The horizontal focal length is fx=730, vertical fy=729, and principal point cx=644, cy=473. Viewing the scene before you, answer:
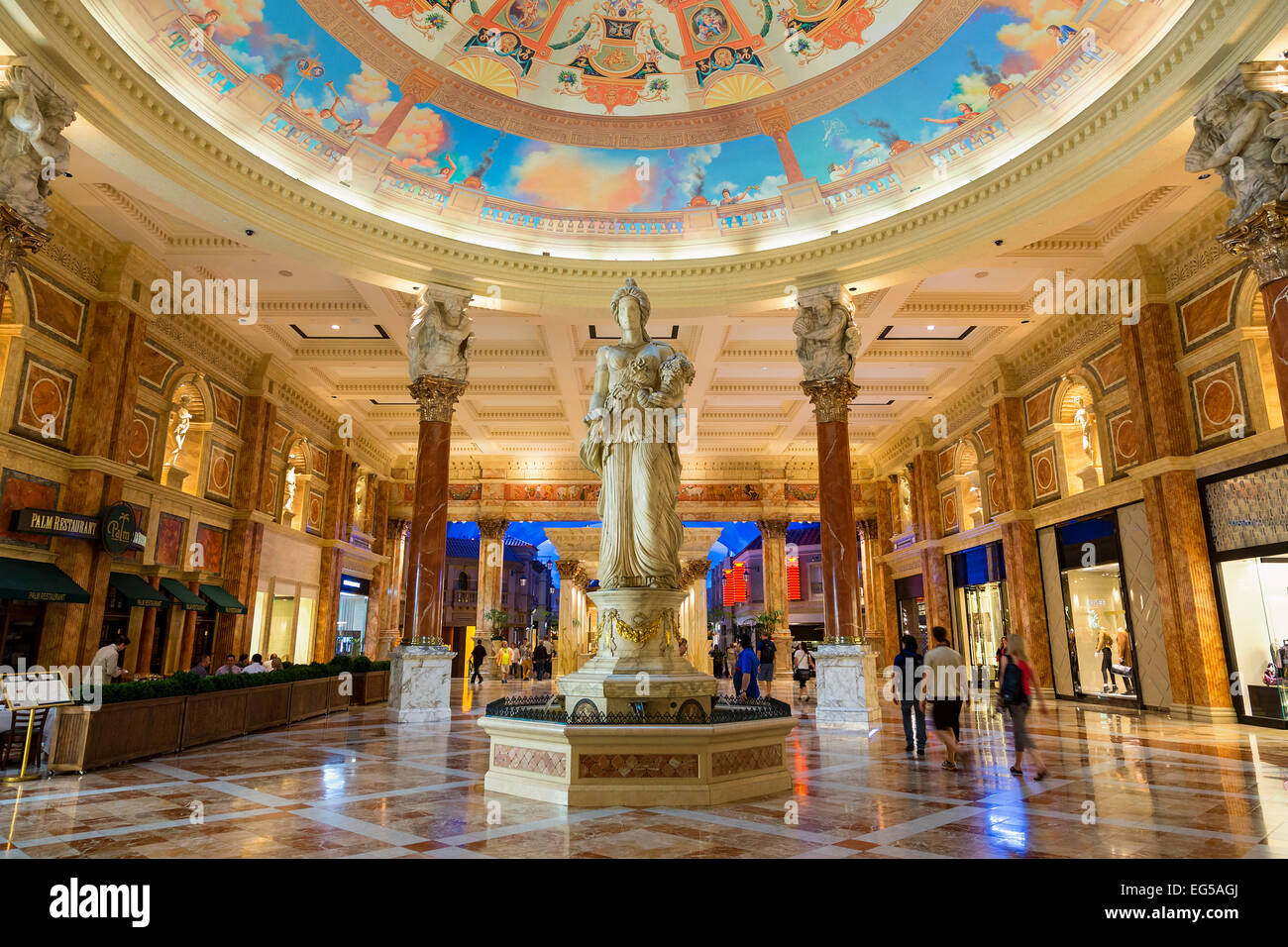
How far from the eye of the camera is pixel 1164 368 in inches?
452

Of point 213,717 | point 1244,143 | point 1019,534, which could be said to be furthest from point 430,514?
point 1019,534

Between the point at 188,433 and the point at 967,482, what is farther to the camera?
the point at 967,482

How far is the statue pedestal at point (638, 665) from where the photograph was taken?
524cm

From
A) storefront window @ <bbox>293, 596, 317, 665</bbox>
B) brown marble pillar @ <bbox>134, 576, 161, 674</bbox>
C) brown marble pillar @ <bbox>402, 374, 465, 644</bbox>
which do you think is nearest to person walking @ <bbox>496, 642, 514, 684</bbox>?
storefront window @ <bbox>293, 596, 317, 665</bbox>

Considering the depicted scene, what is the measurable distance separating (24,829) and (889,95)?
1352cm

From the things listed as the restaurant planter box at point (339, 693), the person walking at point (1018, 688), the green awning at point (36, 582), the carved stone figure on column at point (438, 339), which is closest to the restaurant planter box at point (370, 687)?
the restaurant planter box at point (339, 693)

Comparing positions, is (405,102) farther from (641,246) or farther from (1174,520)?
(1174,520)

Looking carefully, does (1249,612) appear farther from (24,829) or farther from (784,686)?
(24,829)

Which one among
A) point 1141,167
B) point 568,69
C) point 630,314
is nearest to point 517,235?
point 568,69

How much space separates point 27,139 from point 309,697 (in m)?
7.71

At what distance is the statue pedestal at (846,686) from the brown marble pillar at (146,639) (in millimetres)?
11284

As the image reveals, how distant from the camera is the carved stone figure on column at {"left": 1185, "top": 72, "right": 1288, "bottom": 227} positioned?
23.6ft

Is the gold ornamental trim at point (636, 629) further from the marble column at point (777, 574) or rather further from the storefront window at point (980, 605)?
the marble column at point (777, 574)

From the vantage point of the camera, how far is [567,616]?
24906 millimetres
